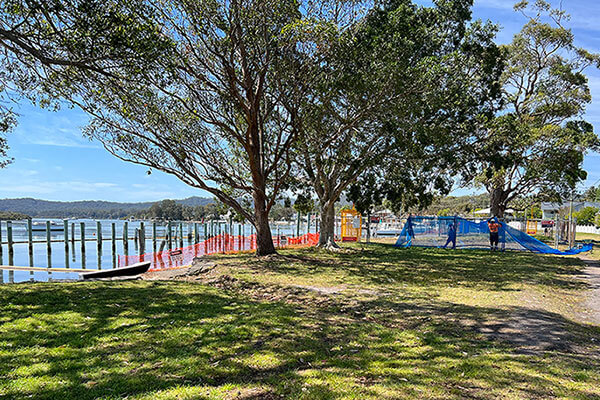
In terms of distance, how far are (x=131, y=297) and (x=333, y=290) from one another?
435cm

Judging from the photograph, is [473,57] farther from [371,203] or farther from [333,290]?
[333,290]

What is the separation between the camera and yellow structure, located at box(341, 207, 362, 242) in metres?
26.5

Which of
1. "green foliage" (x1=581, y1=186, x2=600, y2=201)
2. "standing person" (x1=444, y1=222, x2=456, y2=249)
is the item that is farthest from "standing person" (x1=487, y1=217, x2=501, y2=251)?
"green foliage" (x1=581, y1=186, x2=600, y2=201)

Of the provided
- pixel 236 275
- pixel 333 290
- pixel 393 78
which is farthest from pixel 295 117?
pixel 333 290

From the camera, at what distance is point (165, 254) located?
21594 millimetres

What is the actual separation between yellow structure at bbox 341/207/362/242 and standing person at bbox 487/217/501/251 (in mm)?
8777

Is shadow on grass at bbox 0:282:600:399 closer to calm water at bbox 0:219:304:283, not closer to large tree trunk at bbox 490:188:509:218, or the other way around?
calm water at bbox 0:219:304:283

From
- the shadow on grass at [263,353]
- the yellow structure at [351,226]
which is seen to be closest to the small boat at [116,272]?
the shadow on grass at [263,353]

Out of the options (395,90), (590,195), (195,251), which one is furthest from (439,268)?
(590,195)

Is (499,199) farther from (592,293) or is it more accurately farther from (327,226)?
(592,293)

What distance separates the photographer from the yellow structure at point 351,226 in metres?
26.5

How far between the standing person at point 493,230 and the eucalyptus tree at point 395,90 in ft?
11.9

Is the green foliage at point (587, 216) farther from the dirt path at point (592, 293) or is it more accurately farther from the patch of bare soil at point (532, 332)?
the patch of bare soil at point (532, 332)

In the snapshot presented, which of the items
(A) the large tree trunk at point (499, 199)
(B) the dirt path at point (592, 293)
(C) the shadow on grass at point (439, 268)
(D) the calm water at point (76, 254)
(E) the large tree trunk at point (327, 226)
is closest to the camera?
(B) the dirt path at point (592, 293)
